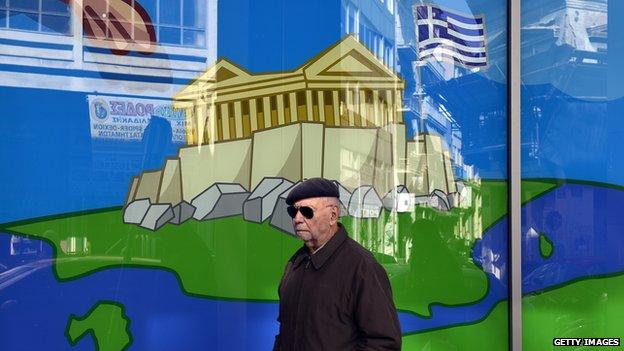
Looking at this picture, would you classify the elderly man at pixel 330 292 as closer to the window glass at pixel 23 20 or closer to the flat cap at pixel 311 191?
the flat cap at pixel 311 191

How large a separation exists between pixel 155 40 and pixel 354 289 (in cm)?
228

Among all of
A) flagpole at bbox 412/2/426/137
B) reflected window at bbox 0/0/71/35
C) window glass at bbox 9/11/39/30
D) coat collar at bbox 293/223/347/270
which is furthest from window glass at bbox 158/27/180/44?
coat collar at bbox 293/223/347/270

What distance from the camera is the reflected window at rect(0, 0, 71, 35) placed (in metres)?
4.19

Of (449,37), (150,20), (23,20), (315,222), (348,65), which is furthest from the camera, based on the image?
(449,37)

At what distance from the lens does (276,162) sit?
4.47 metres

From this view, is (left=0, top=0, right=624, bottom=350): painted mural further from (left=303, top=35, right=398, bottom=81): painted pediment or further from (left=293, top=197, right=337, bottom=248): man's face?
(left=293, top=197, right=337, bottom=248): man's face

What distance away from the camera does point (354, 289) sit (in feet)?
8.87

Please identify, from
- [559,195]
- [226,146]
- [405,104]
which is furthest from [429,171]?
[226,146]

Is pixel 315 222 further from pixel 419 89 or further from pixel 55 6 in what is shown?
pixel 55 6

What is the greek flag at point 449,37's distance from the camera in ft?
15.4

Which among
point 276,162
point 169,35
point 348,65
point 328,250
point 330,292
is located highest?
point 169,35

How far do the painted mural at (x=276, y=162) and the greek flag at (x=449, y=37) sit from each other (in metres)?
0.01

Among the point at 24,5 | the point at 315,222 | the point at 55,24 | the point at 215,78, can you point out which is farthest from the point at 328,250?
the point at 24,5

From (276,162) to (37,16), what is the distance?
1525 millimetres
